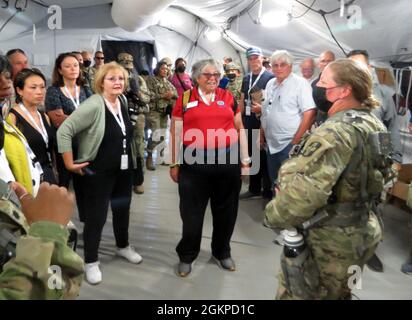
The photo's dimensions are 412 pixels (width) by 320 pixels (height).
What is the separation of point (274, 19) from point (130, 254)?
3.12 meters

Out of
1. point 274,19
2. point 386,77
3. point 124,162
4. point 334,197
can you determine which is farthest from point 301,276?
point 274,19

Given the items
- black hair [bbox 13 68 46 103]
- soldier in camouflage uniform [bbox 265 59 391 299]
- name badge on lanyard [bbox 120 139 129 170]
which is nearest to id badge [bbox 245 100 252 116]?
name badge on lanyard [bbox 120 139 129 170]

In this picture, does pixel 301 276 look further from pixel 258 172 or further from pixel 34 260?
pixel 258 172

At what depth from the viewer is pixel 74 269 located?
877 mm

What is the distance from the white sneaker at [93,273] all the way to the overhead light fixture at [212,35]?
574 centimetres

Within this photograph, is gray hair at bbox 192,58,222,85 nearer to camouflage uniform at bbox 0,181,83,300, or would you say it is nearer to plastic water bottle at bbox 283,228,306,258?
plastic water bottle at bbox 283,228,306,258

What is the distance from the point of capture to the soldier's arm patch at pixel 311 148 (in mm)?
1198

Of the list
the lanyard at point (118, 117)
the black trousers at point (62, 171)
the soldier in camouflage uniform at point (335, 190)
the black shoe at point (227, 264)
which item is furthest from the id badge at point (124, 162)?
the soldier in camouflage uniform at point (335, 190)

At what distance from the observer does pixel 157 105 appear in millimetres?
4590

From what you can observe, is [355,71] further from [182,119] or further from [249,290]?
[249,290]

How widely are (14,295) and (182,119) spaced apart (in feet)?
4.83

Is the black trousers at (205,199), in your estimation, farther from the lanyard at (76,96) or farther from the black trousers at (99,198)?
the lanyard at (76,96)

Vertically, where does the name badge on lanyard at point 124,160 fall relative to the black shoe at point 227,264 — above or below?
above

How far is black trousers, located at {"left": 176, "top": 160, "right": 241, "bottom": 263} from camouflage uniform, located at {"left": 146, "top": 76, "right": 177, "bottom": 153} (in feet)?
8.51
